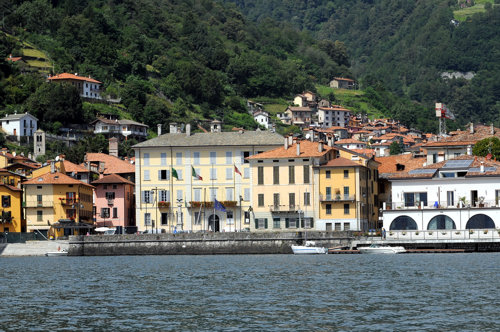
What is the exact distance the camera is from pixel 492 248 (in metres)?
82.0

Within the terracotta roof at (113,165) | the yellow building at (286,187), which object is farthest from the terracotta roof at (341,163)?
the terracotta roof at (113,165)

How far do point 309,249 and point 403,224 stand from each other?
965 cm

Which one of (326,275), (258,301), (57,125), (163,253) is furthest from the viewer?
(57,125)

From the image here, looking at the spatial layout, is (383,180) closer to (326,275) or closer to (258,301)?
(326,275)

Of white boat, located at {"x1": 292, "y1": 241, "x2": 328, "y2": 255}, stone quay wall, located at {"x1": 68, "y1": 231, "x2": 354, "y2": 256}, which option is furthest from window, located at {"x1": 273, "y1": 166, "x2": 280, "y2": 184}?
white boat, located at {"x1": 292, "y1": 241, "x2": 328, "y2": 255}

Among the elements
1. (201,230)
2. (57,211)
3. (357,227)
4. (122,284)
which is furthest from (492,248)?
(57,211)

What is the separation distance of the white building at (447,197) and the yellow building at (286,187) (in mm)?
7069

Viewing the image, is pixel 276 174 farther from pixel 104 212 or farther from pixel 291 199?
pixel 104 212

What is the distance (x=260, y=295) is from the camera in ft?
160

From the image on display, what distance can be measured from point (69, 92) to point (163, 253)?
77.8m

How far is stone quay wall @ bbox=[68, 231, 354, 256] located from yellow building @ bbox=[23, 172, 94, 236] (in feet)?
34.9

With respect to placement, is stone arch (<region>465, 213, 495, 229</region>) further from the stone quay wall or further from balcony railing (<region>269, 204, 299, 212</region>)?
balcony railing (<region>269, 204, 299, 212</region>)

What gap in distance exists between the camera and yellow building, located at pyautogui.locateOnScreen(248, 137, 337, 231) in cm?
9494

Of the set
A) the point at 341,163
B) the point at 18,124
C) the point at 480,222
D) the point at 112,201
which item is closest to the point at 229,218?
the point at 341,163
